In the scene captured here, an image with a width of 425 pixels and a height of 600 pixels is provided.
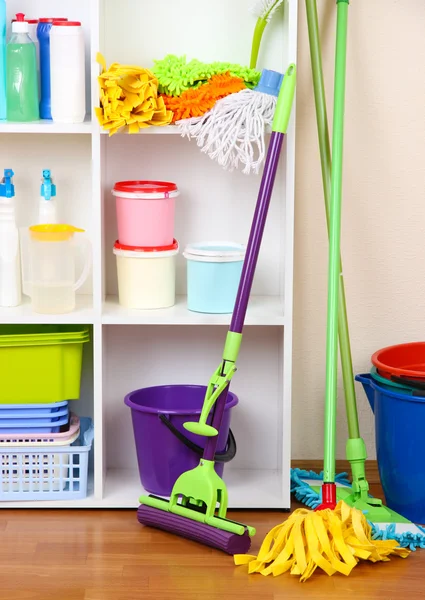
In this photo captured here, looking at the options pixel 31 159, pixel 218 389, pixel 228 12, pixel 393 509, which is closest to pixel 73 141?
pixel 31 159

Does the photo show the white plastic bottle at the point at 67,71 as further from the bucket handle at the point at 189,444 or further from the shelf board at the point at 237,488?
the shelf board at the point at 237,488

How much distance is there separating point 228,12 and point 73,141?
48cm

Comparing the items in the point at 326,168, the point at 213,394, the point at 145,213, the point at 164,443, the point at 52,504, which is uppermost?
the point at 326,168

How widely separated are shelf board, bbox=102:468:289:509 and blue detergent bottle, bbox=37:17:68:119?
879 mm

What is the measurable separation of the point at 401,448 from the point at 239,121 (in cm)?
79

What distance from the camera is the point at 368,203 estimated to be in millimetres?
2234

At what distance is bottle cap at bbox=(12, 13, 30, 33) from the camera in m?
1.97

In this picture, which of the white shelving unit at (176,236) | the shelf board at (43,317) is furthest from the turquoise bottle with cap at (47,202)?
the shelf board at (43,317)

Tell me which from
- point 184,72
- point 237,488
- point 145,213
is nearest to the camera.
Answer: point 184,72

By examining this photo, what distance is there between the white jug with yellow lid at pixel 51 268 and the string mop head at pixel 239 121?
1.16ft

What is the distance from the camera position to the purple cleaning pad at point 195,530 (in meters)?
1.79

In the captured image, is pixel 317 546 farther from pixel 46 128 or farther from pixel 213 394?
pixel 46 128

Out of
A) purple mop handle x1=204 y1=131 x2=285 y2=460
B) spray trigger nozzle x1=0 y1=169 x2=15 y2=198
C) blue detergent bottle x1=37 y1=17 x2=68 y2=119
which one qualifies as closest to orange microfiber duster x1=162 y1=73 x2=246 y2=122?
purple mop handle x1=204 y1=131 x2=285 y2=460

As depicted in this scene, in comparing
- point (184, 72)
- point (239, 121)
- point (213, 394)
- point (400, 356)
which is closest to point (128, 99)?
point (184, 72)
